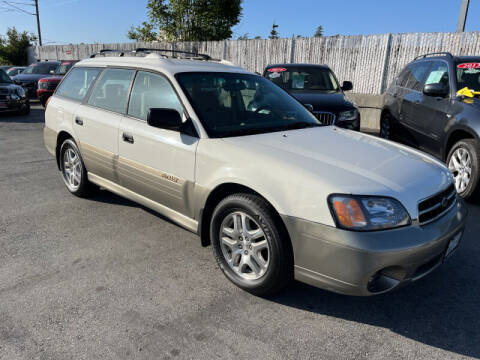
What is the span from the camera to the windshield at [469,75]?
5.11m

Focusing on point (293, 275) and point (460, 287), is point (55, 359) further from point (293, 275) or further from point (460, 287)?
point (460, 287)

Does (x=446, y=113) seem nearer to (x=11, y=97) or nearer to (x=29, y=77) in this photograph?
(x=11, y=97)

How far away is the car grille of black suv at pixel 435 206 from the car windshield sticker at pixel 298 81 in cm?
537

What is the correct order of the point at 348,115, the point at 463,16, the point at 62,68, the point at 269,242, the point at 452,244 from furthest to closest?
the point at 62,68 < the point at 463,16 < the point at 348,115 < the point at 452,244 < the point at 269,242

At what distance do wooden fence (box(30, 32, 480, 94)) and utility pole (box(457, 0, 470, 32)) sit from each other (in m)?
0.19

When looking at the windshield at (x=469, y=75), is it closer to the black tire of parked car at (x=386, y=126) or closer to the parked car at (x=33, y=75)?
the black tire of parked car at (x=386, y=126)

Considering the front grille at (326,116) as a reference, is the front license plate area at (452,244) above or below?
below

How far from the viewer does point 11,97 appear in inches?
470

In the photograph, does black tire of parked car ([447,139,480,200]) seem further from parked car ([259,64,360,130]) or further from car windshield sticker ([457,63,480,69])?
parked car ([259,64,360,130])

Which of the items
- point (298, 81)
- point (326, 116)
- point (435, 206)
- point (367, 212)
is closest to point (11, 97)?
point (298, 81)

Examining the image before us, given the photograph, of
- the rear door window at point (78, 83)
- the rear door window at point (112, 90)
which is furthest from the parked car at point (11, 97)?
the rear door window at point (112, 90)

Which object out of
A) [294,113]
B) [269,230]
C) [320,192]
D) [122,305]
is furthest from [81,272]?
[294,113]

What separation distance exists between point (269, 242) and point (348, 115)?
4881 millimetres

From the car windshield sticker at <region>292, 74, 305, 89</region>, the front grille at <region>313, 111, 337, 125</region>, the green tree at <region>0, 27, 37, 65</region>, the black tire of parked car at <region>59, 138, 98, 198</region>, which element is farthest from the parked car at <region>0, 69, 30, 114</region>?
the green tree at <region>0, 27, 37, 65</region>
